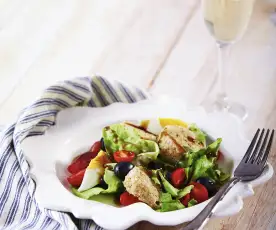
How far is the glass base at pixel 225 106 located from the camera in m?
1.57

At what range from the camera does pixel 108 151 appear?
1282 millimetres

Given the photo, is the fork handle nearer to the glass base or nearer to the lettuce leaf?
the lettuce leaf

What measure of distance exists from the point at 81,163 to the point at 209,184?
0.86 ft

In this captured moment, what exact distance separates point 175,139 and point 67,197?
23 cm

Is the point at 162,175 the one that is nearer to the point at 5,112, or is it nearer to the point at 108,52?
the point at 5,112

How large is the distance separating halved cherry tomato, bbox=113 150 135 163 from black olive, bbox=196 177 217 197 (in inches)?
5.2

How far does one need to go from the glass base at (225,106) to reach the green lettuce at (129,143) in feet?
1.10

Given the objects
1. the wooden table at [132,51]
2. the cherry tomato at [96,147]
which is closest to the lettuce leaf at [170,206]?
the cherry tomato at [96,147]

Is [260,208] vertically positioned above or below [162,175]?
below

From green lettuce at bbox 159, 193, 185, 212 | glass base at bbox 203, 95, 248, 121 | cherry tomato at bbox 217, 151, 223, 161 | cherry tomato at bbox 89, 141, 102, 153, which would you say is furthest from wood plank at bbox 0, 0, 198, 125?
green lettuce at bbox 159, 193, 185, 212

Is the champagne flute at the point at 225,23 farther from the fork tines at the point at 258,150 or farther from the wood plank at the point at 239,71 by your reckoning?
the fork tines at the point at 258,150

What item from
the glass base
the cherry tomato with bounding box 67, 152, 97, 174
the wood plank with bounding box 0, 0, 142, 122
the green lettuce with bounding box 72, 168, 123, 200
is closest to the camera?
the green lettuce with bounding box 72, 168, 123, 200

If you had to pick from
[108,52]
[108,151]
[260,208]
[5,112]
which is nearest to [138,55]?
[108,52]

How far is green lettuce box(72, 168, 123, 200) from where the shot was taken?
1175mm
